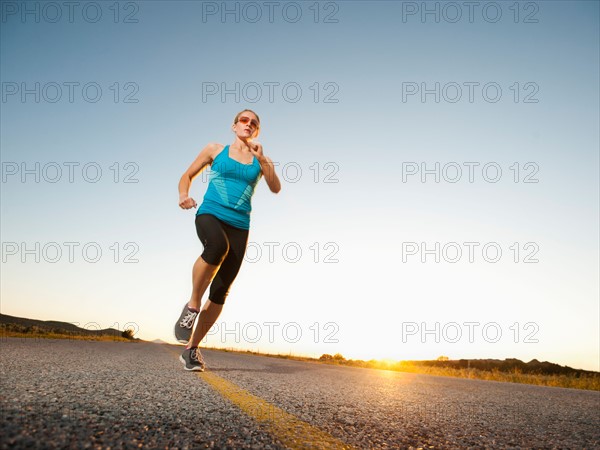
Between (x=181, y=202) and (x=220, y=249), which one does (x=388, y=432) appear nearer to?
(x=220, y=249)

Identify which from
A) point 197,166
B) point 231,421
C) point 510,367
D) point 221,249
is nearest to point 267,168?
point 197,166

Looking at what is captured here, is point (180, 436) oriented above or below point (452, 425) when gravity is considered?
above

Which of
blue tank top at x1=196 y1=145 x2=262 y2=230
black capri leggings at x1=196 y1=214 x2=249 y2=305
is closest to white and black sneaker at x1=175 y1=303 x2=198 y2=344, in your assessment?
black capri leggings at x1=196 y1=214 x2=249 y2=305

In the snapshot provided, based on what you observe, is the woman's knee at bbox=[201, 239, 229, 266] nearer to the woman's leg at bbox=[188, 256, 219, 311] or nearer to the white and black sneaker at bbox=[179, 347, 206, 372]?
the woman's leg at bbox=[188, 256, 219, 311]

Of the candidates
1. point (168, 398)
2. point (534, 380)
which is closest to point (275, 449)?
point (168, 398)

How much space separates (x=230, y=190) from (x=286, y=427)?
2547mm

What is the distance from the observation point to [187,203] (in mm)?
4020

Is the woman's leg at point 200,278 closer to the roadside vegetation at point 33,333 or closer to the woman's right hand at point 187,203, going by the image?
the woman's right hand at point 187,203

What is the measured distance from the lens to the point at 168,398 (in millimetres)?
2670

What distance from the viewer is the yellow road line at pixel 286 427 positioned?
1.90m

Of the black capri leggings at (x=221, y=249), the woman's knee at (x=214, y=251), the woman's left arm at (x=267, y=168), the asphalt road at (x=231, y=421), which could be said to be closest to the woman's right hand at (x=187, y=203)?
the black capri leggings at (x=221, y=249)

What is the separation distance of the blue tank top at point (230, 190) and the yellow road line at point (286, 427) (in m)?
1.75

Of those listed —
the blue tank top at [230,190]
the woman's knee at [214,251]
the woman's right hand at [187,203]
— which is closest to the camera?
the woman's right hand at [187,203]

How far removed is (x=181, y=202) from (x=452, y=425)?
110 inches
